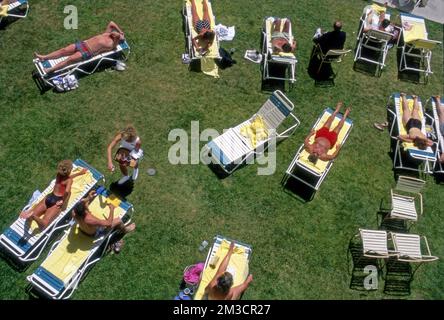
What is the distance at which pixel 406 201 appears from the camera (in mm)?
10078

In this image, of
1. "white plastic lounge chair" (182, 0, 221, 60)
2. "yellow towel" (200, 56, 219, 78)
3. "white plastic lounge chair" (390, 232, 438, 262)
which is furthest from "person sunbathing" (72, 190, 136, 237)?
"white plastic lounge chair" (390, 232, 438, 262)

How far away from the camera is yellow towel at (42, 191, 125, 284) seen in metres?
8.35

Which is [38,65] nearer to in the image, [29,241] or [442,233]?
[29,241]

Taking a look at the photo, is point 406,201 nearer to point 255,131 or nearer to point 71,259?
point 255,131

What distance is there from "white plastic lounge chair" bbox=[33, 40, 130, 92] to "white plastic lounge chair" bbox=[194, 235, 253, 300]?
571cm

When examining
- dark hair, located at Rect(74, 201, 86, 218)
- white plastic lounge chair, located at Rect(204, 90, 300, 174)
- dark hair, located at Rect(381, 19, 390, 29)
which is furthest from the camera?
dark hair, located at Rect(381, 19, 390, 29)

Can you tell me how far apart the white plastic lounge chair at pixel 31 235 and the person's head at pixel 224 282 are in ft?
11.5

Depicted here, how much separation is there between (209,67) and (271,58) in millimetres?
1687

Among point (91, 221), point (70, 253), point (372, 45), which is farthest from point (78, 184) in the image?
point (372, 45)

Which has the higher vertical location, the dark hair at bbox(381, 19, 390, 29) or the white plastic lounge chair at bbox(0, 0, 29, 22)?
the white plastic lounge chair at bbox(0, 0, 29, 22)

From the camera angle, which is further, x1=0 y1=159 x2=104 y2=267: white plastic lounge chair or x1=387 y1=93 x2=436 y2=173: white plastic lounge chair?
x1=387 y1=93 x2=436 y2=173: white plastic lounge chair

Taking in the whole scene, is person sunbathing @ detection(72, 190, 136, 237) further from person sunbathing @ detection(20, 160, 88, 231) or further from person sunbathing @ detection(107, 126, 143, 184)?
person sunbathing @ detection(107, 126, 143, 184)

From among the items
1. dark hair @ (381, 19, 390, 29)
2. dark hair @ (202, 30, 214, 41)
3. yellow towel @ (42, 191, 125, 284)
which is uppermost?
dark hair @ (202, 30, 214, 41)

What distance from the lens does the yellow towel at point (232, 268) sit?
850 cm
